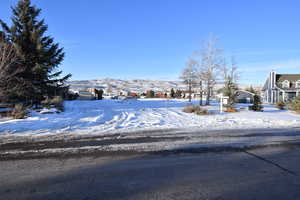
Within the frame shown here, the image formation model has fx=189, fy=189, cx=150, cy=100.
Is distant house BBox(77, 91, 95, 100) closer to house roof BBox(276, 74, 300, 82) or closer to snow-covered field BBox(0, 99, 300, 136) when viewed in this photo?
snow-covered field BBox(0, 99, 300, 136)

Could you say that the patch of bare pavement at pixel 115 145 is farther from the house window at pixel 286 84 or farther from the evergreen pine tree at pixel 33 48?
the house window at pixel 286 84

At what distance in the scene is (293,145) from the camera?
6289 millimetres

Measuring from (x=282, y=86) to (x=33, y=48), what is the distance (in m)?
44.7

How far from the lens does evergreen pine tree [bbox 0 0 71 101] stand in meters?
17.1

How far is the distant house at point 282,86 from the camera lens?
126ft

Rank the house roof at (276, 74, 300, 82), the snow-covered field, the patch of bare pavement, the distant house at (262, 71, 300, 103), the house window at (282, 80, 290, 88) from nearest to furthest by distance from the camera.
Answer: the patch of bare pavement < the snow-covered field < the distant house at (262, 71, 300, 103) < the house window at (282, 80, 290, 88) < the house roof at (276, 74, 300, 82)

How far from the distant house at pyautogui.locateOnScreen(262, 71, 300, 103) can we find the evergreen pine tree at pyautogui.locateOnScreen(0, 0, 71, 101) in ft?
133

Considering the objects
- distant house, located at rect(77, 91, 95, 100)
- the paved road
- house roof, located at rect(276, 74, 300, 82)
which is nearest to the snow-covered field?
the paved road

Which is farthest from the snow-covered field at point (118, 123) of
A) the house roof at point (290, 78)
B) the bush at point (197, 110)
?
the house roof at point (290, 78)

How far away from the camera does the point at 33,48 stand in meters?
17.4

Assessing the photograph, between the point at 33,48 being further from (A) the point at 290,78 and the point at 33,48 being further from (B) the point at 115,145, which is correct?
(A) the point at 290,78

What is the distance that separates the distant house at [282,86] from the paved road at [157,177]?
40776 mm

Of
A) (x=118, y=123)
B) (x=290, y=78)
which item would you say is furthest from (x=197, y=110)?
(x=290, y=78)

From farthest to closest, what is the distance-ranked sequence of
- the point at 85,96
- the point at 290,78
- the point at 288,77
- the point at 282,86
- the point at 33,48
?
the point at 85,96, the point at 288,77, the point at 290,78, the point at 282,86, the point at 33,48
